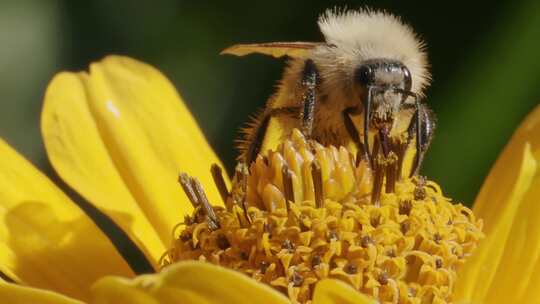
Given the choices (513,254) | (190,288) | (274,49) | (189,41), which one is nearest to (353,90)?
(274,49)

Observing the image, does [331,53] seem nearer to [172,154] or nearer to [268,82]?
[172,154]

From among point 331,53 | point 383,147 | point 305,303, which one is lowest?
point 305,303

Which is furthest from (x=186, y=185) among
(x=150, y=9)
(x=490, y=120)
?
(x=150, y=9)

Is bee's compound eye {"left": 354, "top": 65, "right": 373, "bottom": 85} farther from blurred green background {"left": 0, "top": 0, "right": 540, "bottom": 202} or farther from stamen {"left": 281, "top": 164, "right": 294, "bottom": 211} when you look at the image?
blurred green background {"left": 0, "top": 0, "right": 540, "bottom": 202}

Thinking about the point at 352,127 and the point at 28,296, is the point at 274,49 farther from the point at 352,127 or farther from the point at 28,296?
the point at 28,296

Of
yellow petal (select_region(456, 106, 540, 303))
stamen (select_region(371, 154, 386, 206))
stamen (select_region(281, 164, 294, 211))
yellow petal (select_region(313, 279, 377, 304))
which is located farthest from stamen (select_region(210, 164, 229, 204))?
yellow petal (select_region(313, 279, 377, 304))

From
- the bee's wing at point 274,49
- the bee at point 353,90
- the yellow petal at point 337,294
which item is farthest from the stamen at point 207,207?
the yellow petal at point 337,294

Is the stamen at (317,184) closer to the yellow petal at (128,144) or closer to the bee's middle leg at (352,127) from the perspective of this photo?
the bee's middle leg at (352,127)
